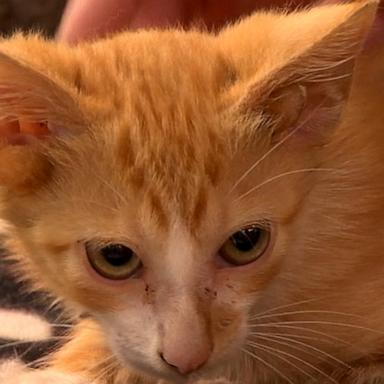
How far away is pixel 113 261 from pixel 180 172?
4.8 inches

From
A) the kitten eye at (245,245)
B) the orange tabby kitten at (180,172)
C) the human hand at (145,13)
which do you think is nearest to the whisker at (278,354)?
the orange tabby kitten at (180,172)

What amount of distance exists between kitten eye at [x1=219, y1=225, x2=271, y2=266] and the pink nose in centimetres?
10

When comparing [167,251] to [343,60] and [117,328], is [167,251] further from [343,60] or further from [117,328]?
[343,60]

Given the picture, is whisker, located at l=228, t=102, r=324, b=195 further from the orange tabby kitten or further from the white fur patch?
the white fur patch

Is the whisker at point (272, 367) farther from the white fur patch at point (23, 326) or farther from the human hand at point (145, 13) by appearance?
the human hand at point (145, 13)

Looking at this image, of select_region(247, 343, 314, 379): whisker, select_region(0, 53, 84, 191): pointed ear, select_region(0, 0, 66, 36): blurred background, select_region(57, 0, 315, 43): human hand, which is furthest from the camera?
select_region(0, 0, 66, 36): blurred background

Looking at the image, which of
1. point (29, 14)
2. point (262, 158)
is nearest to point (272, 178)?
point (262, 158)

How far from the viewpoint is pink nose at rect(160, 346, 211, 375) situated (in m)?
0.89

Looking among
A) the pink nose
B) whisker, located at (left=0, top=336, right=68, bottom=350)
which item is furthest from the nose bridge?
whisker, located at (left=0, top=336, right=68, bottom=350)

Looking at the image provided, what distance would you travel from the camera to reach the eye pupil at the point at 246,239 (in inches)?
36.9

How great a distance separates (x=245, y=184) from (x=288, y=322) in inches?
9.0

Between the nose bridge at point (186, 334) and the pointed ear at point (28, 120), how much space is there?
0.70ft

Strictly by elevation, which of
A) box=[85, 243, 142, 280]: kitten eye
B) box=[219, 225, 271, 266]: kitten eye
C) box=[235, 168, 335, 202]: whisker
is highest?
box=[235, 168, 335, 202]: whisker

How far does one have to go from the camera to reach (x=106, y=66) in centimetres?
98
